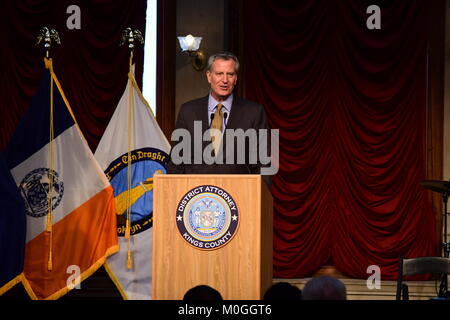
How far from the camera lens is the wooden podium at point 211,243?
12.3ft

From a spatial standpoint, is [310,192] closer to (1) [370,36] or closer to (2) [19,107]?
(1) [370,36]

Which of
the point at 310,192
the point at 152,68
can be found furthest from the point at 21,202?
the point at 310,192

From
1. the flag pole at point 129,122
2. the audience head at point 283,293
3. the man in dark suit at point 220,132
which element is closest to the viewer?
the audience head at point 283,293

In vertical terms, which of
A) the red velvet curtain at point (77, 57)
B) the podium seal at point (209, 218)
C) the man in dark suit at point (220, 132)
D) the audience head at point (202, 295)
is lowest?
the audience head at point (202, 295)

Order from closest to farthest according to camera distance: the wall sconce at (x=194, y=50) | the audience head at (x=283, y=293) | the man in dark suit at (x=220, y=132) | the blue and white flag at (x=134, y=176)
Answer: the audience head at (x=283, y=293) → the man in dark suit at (x=220, y=132) → the blue and white flag at (x=134, y=176) → the wall sconce at (x=194, y=50)

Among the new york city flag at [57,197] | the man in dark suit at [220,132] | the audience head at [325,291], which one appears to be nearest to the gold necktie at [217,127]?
the man in dark suit at [220,132]

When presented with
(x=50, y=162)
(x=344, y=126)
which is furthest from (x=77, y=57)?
(x=344, y=126)

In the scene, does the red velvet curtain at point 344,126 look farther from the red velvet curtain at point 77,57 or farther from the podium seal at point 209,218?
the podium seal at point 209,218

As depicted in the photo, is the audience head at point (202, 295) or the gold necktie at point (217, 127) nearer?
the audience head at point (202, 295)

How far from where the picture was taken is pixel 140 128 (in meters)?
7.04

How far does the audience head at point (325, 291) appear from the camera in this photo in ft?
8.43

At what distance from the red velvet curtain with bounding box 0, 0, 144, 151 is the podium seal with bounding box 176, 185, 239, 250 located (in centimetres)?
418

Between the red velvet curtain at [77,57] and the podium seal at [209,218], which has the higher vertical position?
the red velvet curtain at [77,57]

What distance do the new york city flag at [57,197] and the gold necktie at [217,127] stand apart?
2.64 m
